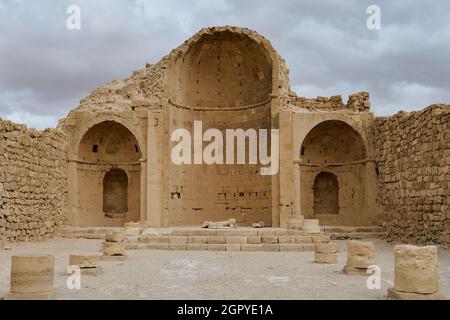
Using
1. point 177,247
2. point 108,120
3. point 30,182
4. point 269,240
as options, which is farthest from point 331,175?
point 30,182

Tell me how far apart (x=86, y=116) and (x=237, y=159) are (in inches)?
286

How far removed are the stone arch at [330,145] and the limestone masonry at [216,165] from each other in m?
0.05

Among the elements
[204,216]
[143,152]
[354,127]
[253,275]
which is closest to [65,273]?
[253,275]

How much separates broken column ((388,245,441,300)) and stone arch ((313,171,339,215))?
51.8 ft

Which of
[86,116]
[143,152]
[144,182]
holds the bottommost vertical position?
[144,182]

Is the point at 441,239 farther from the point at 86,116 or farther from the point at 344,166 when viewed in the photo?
the point at 86,116

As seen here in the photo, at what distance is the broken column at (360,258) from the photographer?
31.6 feet

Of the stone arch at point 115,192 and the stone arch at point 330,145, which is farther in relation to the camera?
the stone arch at point 115,192

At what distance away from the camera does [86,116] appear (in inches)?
832

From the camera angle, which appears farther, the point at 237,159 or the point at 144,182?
the point at 237,159

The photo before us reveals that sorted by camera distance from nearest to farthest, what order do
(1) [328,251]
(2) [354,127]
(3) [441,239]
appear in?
1. (1) [328,251]
2. (3) [441,239]
3. (2) [354,127]

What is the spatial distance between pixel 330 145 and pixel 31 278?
17679mm

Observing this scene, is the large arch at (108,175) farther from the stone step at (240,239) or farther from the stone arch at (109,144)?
the stone step at (240,239)

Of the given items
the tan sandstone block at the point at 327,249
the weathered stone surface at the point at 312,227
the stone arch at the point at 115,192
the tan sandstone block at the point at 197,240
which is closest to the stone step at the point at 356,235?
the weathered stone surface at the point at 312,227
